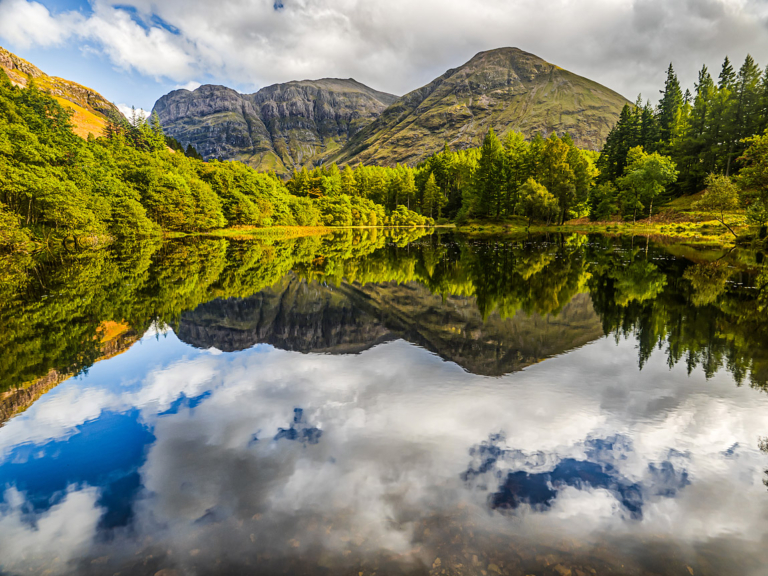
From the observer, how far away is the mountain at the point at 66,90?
15312cm

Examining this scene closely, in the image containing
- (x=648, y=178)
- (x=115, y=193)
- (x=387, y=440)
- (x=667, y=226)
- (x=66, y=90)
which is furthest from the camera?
(x=66, y=90)

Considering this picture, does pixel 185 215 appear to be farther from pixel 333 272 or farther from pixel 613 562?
pixel 613 562

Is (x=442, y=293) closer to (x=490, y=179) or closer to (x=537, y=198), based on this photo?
(x=537, y=198)

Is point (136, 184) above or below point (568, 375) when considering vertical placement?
above

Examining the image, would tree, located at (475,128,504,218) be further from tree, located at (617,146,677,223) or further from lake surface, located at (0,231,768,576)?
lake surface, located at (0,231,768,576)

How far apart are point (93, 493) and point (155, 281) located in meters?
18.8

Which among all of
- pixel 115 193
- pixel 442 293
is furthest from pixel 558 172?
pixel 115 193

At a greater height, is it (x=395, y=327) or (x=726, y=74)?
(x=726, y=74)

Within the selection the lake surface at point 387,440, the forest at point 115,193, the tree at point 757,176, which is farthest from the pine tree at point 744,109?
the lake surface at point 387,440

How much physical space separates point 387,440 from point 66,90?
252332 mm

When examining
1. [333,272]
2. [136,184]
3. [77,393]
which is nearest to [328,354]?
[77,393]

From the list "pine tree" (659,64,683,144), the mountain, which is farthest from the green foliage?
the mountain

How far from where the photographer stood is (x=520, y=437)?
20.6 feet

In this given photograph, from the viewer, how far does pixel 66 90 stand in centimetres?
17600
